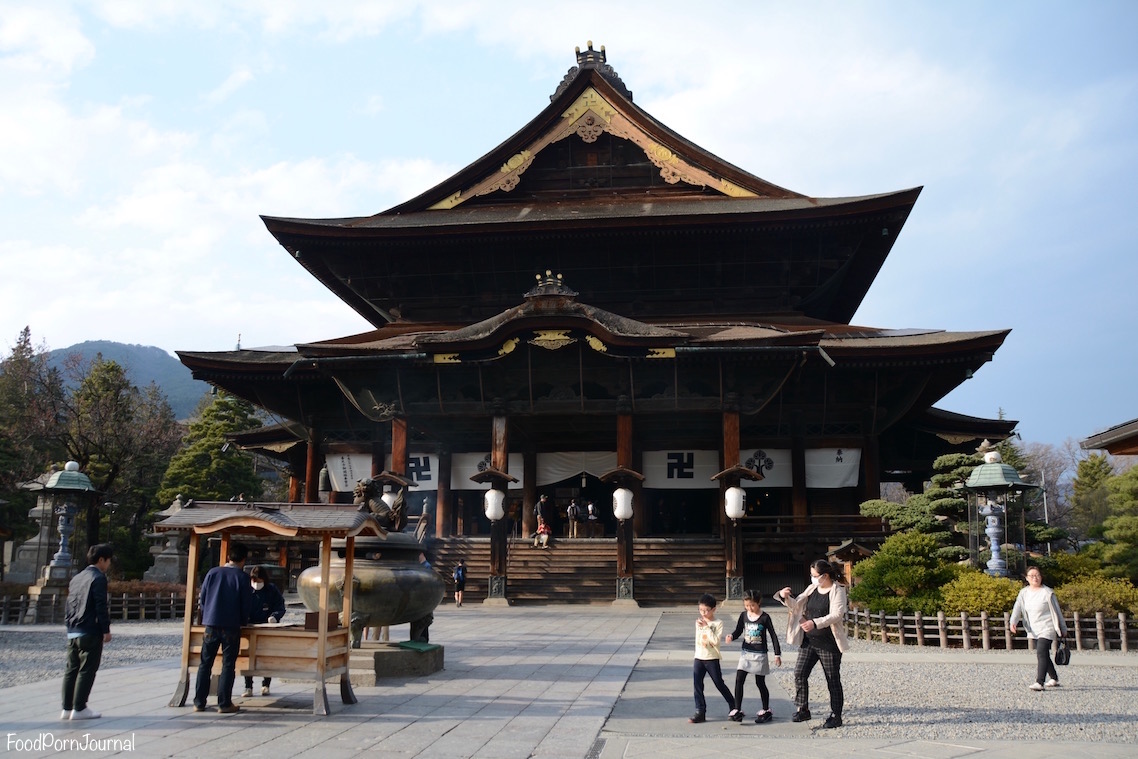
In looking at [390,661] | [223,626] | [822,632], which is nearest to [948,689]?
[822,632]

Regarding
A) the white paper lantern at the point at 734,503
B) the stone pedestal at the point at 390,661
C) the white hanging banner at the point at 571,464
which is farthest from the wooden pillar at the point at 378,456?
the stone pedestal at the point at 390,661

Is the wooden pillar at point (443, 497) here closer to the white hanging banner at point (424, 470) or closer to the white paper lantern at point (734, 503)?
the white hanging banner at point (424, 470)

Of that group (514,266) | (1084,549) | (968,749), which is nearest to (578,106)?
(514,266)

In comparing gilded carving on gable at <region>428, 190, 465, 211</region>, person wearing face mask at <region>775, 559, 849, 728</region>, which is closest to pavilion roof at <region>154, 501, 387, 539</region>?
person wearing face mask at <region>775, 559, 849, 728</region>

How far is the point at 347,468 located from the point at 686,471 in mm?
11300

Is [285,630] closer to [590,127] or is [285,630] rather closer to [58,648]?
[58,648]

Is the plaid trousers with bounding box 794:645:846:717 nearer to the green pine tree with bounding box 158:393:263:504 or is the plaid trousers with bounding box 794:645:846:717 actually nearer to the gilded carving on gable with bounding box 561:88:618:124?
the gilded carving on gable with bounding box 561:88:618:124

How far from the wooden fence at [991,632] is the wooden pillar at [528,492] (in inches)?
519

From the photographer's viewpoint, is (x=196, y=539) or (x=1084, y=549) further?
Result: (x=1084, y=549)

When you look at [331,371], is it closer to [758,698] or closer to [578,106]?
[578,106]

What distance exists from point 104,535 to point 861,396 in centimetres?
3469

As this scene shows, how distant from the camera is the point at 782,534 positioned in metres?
23.8

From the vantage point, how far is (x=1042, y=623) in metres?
10.2

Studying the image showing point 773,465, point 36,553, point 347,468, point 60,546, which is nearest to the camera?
point 60,546
